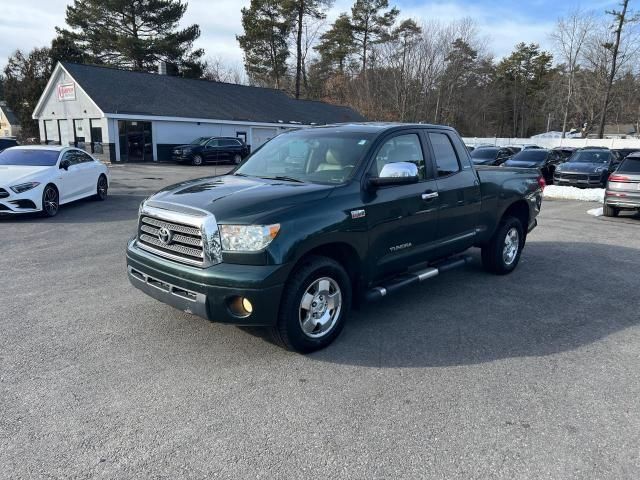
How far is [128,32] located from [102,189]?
118 feet

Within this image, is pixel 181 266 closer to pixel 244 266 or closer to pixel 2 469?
pixel 244 266

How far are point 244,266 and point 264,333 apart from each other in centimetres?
109

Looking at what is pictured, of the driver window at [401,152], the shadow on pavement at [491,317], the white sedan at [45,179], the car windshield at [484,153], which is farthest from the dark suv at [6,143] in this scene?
the car windshield at [484,153]

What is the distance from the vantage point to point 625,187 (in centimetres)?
1180

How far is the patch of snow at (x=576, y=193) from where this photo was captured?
1614 centimetres

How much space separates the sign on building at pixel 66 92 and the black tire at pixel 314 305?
31.6 metres

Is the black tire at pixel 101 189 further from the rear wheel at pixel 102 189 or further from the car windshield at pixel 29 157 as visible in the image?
the car windshield at pixel 29 157

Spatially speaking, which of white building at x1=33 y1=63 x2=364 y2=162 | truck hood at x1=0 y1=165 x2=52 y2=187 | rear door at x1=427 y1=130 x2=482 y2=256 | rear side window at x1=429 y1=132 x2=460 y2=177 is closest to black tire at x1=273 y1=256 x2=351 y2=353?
rear door at x1=427 y1=130 x2=482 y2=256

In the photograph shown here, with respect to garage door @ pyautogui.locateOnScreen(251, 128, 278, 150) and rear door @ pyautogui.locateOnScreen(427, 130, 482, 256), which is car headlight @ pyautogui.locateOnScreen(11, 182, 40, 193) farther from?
garage door @ pyautogui.locateOnScreen(251, 128, 278, 150)

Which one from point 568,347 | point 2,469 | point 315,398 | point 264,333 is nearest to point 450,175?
point 568,347

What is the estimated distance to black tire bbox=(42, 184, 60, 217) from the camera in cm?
1056

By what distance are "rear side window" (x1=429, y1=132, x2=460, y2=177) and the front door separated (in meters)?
0.25

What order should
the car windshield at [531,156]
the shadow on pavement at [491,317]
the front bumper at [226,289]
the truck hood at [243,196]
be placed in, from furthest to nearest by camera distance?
the car windshield at [531,156], the shadow on pavement at [491,317], the truck hood at [243,196], the front bumper at [226,289]

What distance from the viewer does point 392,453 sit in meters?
2.90
